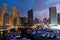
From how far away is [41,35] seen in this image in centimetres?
207

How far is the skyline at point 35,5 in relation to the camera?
2.16 m

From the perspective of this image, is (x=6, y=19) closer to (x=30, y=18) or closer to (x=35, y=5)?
(x=30, y=18)

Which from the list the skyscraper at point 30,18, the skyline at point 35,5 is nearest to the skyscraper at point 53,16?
the skyline at point 35,5

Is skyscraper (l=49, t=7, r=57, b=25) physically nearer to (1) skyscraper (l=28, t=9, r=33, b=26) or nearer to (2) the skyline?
(2) the skyline

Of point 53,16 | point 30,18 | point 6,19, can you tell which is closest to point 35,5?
point 30,18

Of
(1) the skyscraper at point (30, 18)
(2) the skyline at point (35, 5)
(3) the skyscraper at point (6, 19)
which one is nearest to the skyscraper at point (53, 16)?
(2) the skyline at point (35, 5)

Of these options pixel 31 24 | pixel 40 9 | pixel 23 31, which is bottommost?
pixel 23 31

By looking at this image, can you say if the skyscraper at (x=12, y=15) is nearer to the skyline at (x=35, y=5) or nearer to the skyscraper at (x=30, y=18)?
the skyline at (x=35, y=5)

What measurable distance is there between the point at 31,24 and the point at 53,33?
1.49ft

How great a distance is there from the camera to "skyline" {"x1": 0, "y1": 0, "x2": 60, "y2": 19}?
216 cm

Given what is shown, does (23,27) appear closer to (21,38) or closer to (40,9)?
(21,38)

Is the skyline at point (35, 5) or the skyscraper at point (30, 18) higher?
the skyline at point (35, 5)

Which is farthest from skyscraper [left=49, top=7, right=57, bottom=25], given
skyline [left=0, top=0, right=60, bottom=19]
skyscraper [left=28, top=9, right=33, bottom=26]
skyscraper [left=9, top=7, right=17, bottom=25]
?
skyscraper [left=9, top=7, right=17, bottom=25]

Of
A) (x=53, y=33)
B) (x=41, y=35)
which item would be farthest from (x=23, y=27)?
(x=53, y=33)
